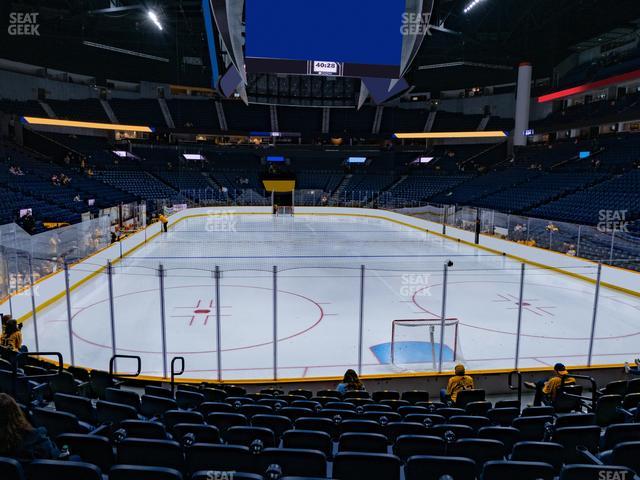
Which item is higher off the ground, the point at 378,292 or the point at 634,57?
the point at 634,57

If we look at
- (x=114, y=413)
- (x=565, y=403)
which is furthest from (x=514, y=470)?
(x=565, y=403)

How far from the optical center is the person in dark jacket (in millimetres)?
2734

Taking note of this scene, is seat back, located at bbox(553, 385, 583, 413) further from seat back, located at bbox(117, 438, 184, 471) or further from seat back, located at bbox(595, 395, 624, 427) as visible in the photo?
seat back, located at bbox(117, 438, 184, 471)

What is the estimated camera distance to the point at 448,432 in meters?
3.76

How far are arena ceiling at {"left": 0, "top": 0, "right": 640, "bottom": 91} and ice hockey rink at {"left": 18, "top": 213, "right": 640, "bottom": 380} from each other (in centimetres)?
1253

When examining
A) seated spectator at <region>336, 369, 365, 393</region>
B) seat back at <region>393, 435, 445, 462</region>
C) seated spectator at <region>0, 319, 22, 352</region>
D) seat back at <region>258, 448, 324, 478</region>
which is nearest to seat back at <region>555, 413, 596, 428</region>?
seat back at <region>393, 435, 445, 462</region>

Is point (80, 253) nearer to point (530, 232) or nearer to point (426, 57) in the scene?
point (530, 232)

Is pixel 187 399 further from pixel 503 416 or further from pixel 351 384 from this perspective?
pixel 503 416

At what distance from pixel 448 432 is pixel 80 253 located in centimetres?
1326

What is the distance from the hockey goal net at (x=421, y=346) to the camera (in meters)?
8.16

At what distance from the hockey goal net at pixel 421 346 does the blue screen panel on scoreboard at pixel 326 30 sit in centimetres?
496

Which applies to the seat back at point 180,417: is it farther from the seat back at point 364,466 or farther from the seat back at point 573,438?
the seat back at point 573,438

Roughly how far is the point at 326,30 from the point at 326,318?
688cm

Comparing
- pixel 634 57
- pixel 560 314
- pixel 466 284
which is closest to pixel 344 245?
pixel 466 284
